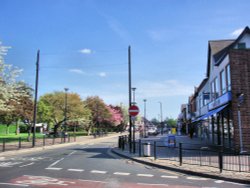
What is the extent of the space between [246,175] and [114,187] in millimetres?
4884

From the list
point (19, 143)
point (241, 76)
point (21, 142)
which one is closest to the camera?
point (241, 76)

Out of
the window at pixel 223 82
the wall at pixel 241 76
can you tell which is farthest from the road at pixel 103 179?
the window at pixel 223 82

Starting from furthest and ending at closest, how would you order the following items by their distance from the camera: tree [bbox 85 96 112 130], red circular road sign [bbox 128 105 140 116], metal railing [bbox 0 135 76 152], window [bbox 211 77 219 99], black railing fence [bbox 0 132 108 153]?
tree [bbox 85 96 112 130] → window [bbox 211 77 219 99] → black railing fence [bbox 0 132 108 153] → metal railing [bbox 0 135 76 152] → red circular road sign [bbox 128 105 140 116]

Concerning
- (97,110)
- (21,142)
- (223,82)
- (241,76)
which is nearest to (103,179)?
(241,76)

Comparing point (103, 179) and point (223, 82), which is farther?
point (223, 82)

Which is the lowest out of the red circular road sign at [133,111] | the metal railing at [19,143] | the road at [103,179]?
the road at [103,179]

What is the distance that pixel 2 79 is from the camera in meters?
26.7

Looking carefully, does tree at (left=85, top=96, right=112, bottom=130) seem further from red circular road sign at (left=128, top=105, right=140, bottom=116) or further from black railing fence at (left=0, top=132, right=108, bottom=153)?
red circular road sign at (left=128, top=105, right=140, bottom=116)

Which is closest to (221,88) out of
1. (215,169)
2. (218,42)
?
(218,42)

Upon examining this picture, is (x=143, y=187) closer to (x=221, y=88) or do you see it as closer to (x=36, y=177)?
(x=36, y=177)

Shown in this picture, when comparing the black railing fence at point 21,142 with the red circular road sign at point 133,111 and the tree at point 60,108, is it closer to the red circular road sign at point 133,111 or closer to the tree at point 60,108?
the red circular road sign at point 133,111

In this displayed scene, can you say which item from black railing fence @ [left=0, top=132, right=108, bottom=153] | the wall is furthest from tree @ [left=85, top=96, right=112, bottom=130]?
the wall

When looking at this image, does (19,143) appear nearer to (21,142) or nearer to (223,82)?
(21,142)

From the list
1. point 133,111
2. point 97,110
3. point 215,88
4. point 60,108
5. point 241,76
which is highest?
point 97,110
